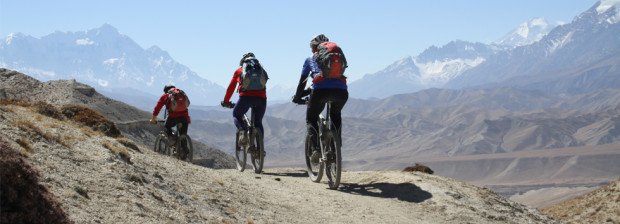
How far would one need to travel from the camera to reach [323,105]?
14.4 m

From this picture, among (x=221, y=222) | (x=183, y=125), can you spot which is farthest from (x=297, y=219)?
(x=183, y=125)

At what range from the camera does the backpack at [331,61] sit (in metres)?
13.7

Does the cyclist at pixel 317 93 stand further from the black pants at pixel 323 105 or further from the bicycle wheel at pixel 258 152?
the bicycle wheel at pixel 258 152

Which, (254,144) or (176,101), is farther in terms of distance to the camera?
(176,101)

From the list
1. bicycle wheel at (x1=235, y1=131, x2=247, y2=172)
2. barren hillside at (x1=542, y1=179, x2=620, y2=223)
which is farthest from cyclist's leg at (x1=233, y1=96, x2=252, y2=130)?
barren hillside at (x1=542, y1=179, x2=620, y2=223)

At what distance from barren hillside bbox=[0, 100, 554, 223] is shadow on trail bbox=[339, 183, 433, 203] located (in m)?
0.02

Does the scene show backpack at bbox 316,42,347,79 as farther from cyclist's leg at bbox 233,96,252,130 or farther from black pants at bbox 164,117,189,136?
black pants at bbox 164,117,189,136

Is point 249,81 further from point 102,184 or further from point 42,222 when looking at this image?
point 42,222

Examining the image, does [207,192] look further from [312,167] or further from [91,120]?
[91,120]

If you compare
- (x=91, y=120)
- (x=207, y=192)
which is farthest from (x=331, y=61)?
(x=91, y=120)

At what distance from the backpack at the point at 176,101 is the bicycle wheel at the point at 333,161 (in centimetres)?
571

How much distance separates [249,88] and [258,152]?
1605 millimetres

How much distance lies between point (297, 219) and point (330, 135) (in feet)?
9.74

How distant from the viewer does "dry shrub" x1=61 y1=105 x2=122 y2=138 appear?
18469 mm
